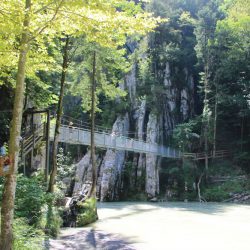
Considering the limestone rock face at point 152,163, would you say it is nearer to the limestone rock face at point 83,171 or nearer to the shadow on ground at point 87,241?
the limestone rock face at point 83,171

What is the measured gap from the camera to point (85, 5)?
4.43 m

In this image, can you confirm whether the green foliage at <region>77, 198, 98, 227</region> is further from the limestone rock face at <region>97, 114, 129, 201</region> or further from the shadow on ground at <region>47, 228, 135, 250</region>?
the limestone rock face at <region>97, 114, 129, 201</region>

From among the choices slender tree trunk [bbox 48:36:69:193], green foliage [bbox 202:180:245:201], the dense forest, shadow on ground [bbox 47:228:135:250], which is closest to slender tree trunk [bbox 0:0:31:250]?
shadow on ground [bbox 47:228:135:250]

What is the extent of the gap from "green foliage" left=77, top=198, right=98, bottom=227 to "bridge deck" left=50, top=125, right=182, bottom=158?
2929mm

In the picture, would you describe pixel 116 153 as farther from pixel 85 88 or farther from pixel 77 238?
pixel 77 238

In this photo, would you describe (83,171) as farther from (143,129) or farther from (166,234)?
(166,234)

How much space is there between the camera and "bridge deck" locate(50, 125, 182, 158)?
14.3 metres

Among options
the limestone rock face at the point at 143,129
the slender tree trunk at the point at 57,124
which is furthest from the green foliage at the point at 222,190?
the slender tree trunk at the point at 57,124

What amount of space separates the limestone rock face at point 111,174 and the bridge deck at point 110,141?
254 centimetres

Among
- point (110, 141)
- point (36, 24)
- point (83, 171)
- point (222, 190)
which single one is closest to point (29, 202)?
point (36, 24)

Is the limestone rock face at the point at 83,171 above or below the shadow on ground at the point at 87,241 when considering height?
above

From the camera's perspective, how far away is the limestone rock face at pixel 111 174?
23.3m

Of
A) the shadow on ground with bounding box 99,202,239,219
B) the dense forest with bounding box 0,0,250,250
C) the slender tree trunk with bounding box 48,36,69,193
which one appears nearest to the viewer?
the slender tree trunk with bounding box 48,36,69,193

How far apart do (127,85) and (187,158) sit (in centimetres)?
690
